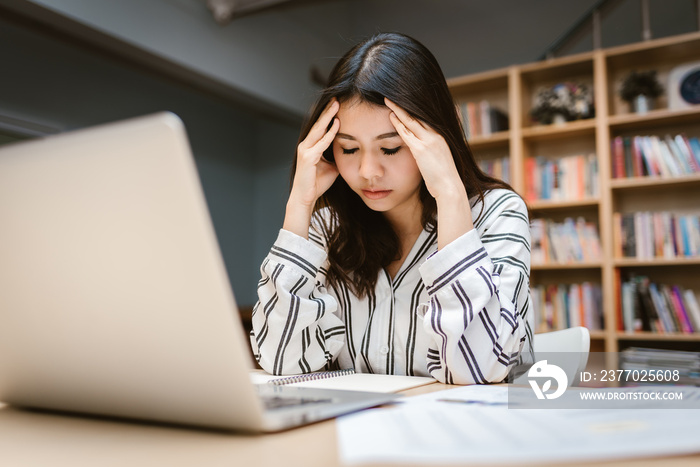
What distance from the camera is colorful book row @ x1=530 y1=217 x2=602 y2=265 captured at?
10.7ft

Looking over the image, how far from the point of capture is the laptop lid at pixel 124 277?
14.9 inches

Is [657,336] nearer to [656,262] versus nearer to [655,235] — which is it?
[656,262]

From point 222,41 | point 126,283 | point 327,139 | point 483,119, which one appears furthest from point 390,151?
point 222,41

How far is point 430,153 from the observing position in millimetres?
1082

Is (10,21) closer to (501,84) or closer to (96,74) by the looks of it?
(96,74)

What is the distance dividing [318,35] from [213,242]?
508 centimetres

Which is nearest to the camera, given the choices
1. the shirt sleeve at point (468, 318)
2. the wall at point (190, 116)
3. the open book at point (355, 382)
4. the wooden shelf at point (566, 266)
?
the open book at point (355, 382)

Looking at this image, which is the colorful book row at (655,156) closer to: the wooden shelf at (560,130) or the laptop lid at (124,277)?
the wooden shelf at (560,130)

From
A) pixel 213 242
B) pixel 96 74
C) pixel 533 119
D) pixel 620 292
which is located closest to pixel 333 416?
pixel 213 242

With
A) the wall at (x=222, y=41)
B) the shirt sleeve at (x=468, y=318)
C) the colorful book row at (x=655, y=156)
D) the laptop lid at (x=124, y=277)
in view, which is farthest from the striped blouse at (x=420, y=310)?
the colorful book row at (x=655, y=156)

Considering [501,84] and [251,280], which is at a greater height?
[501,84]

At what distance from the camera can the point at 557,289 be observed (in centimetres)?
338

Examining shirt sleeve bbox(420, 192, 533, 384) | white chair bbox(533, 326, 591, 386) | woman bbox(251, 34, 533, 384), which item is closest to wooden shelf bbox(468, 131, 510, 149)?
woman bbox(251, 34, 533, 384)

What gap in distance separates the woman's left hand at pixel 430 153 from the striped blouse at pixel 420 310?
0.37 ft
